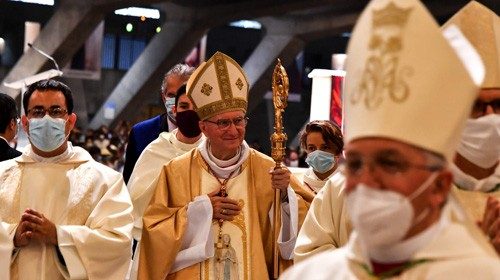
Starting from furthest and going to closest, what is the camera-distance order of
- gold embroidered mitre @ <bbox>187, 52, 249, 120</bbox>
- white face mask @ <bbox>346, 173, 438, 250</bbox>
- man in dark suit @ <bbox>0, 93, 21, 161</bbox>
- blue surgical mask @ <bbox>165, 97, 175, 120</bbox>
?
blue surgical mask @ <bbox>165, 97, 175, 120</bbox>, man in dark suit @ <bbox>0, 93, 21, 161</bbox>, gold embroidered mitre @ <bbox>187, 52, 249, 120</bbox>, white face mask @ <bbox>346, 173, 438, 250</bbox>

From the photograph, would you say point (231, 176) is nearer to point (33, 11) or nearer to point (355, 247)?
point (355, 247)

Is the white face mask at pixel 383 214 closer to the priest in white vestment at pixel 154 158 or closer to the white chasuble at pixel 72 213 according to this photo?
the white chasuble at pixel 72 213

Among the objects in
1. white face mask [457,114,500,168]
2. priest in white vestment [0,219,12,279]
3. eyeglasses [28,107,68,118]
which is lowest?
priest in white vestment [0,219,12,279]

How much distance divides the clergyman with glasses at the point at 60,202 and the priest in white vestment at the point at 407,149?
3323 millimetres

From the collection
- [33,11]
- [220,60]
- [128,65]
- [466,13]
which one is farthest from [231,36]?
[466,13]

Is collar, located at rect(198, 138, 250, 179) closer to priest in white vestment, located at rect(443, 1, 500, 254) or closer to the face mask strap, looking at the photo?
priest in white vestment, located at rect(443, 1, 500, 254)

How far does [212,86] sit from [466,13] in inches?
103

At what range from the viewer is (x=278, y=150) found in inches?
256

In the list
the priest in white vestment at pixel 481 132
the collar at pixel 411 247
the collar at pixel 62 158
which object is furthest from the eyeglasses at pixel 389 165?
the collar at pixel 62 158

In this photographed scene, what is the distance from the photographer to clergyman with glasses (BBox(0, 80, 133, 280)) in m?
6.28

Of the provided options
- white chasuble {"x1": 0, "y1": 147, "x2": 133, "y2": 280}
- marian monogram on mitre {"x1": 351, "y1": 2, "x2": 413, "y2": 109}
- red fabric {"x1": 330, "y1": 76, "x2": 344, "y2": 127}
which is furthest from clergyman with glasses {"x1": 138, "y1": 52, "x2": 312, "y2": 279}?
marian monogram on mitre {"x1": 351, "y1": 2, "x2": 413, "y2": 109}

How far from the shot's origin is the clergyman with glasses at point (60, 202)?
6.28 meters

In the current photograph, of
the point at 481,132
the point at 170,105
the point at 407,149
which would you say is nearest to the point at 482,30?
the point at 481,132

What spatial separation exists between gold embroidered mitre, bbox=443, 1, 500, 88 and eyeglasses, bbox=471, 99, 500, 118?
165 millimetres
